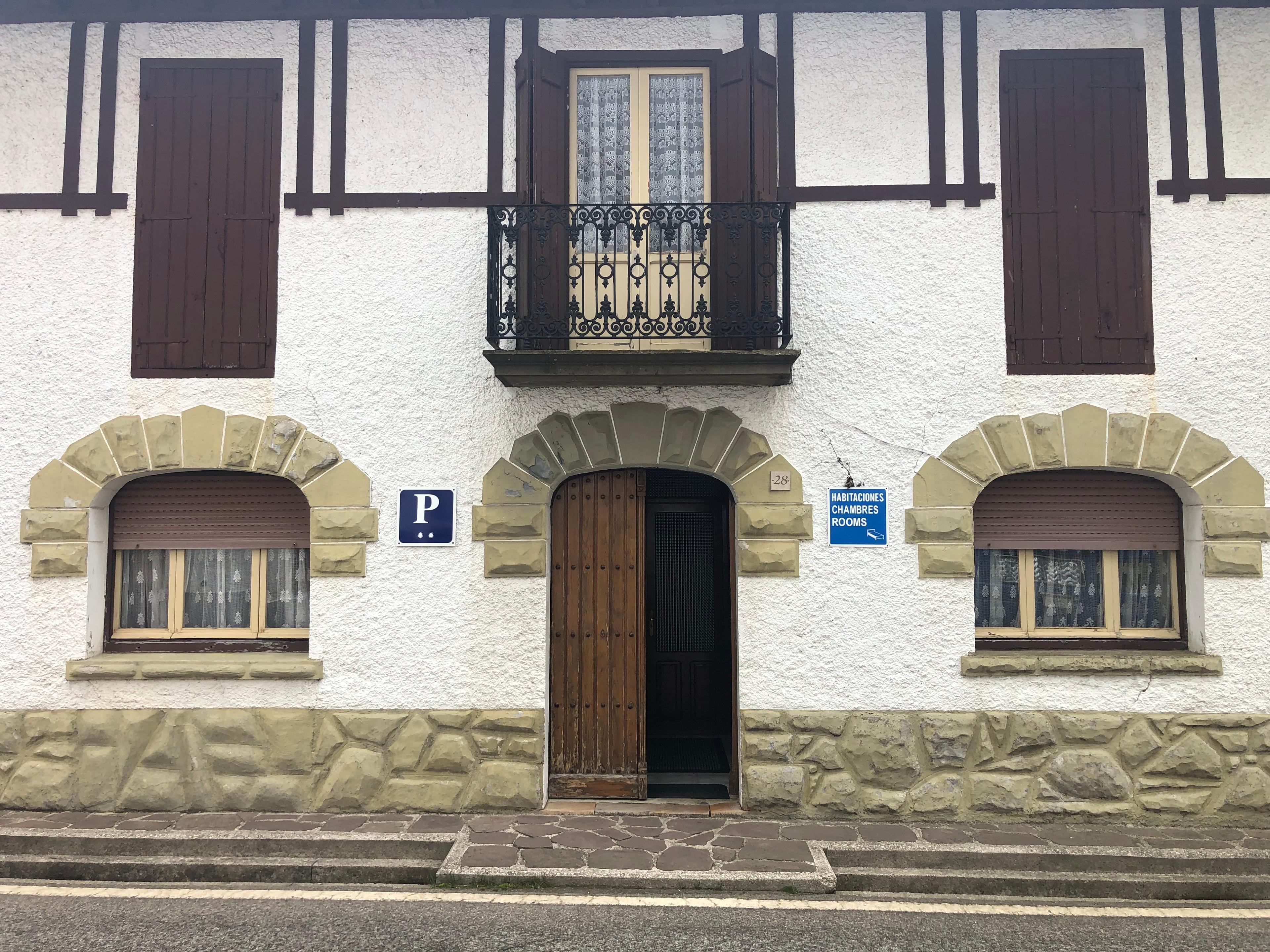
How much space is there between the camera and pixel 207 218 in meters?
6.49

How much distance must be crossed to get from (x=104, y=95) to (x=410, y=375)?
335 cm

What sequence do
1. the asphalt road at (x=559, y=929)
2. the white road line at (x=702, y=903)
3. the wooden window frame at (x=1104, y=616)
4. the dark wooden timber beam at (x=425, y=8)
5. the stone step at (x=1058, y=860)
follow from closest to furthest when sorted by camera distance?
the asphalt road at (x=559, y=929), the white road line at (x=702, y=903), the stone step at (x=1058, y=860), the wooden window frame at (x=1104, y=616), the dark wooden timber beam at (x=425, y=8)

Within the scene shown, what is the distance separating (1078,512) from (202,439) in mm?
6821

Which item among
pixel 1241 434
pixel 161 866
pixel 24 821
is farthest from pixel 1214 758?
pixel 24 821

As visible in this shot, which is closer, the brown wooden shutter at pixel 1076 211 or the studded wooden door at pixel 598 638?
the brown wooden shutter at pixel 1076 211

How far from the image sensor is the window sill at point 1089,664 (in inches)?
236

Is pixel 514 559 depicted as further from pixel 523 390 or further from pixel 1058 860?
pixel 1058 860

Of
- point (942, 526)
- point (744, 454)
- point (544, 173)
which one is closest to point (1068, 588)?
point (942, 526)

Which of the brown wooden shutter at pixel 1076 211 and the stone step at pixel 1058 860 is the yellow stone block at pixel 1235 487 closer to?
the brown wooden shutter at pixel 1076 211

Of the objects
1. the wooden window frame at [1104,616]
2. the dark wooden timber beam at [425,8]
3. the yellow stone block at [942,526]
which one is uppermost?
the dark wooden timber beam at [425,8]

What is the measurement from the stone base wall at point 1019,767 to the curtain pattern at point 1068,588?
736mm

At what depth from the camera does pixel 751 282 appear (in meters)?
6.17

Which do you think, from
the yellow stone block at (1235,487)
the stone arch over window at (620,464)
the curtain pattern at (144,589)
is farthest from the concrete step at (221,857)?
the yellow stone block at (1235,487)

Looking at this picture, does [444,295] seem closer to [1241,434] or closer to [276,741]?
[276,741]
